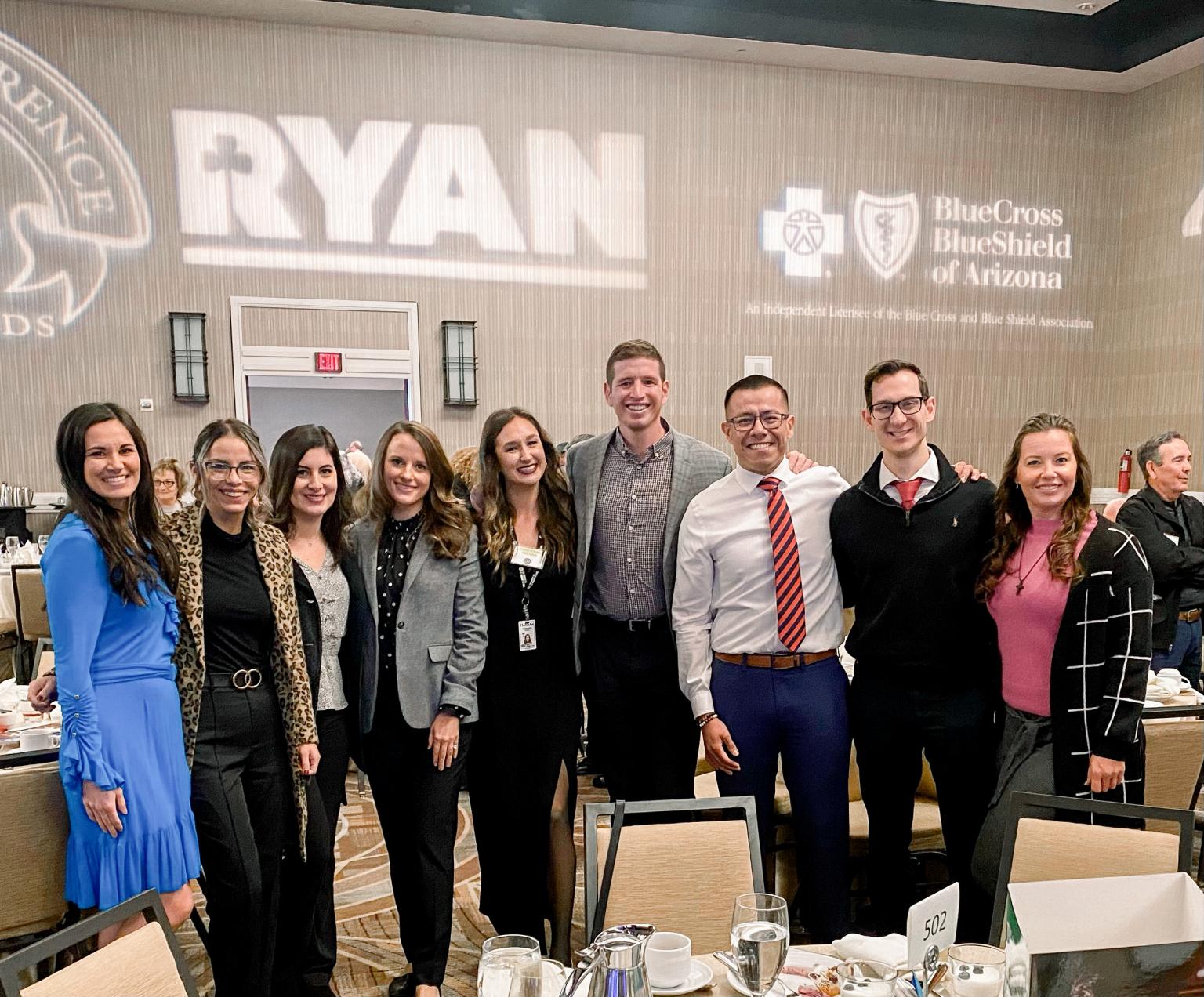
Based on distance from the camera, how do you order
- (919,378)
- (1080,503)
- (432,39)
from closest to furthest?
(1080,503) → (919,378) → (432,39)

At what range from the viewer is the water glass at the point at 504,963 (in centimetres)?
141

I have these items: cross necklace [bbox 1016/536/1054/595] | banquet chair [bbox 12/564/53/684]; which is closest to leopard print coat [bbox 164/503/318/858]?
cross necklace [bbox 1016/536/1054/595]

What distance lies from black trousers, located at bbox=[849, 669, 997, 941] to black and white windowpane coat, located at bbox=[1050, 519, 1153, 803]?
0.26 meters

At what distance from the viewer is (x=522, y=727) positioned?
302cm

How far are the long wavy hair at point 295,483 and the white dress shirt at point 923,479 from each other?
1558 millimetres

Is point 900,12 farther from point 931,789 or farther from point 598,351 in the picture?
point 931,789

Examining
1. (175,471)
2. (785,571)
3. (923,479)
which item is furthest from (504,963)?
(175,471)

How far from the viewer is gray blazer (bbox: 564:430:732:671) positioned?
9.95 ft

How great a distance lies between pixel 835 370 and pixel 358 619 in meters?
6.88

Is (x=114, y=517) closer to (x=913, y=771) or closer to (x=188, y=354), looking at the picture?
(x=913, y=771)

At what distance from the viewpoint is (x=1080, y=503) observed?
2668 millimetres

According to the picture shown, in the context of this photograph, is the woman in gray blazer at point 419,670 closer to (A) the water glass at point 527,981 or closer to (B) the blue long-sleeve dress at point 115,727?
(B) the blue long-sleeve dress at point 115,727

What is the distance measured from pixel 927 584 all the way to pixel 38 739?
2.87m

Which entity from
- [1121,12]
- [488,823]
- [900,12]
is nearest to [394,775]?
[488,823]
